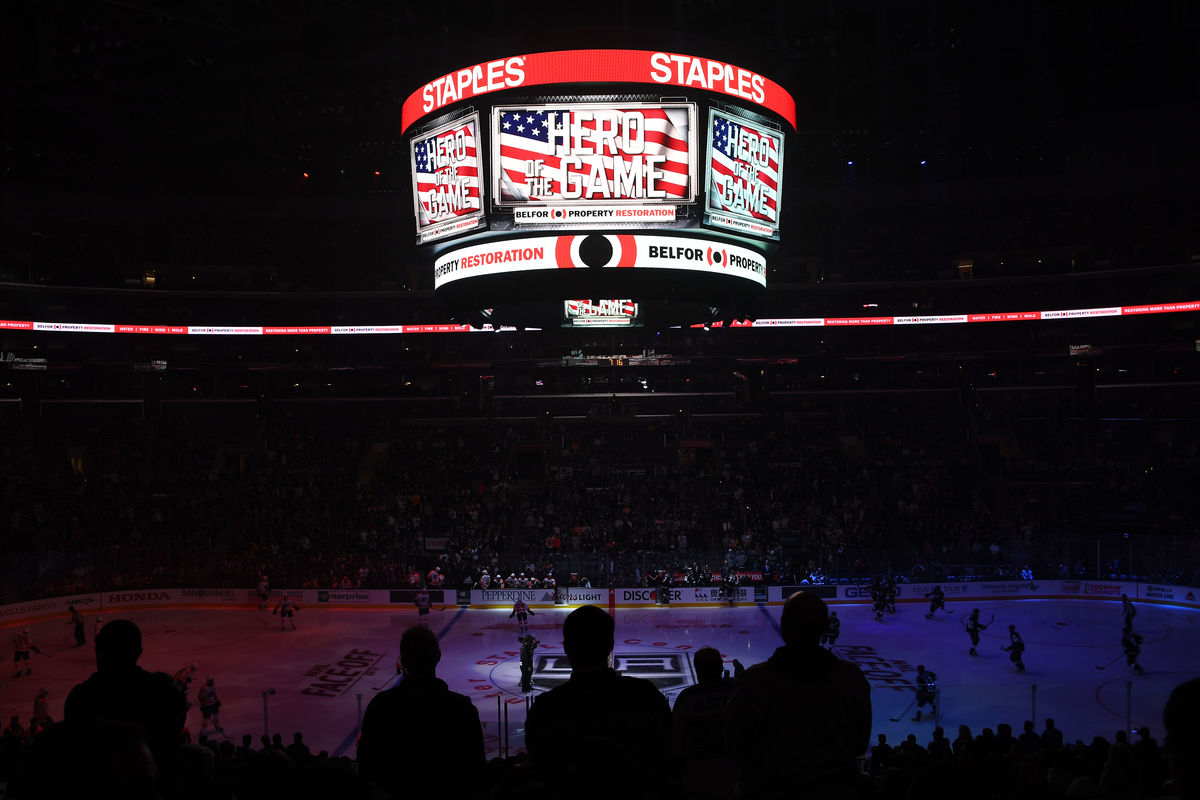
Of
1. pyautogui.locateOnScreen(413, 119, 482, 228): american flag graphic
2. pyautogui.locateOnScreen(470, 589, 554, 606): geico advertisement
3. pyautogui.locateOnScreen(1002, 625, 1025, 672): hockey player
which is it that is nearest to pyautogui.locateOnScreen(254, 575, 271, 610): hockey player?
pyautogui.locateOnScreen(470, 589, 554, 606): geico advertisement

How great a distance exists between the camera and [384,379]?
44.8 m

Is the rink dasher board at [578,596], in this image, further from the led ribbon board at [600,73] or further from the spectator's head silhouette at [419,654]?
the spectator's head silhouette at [419,654]

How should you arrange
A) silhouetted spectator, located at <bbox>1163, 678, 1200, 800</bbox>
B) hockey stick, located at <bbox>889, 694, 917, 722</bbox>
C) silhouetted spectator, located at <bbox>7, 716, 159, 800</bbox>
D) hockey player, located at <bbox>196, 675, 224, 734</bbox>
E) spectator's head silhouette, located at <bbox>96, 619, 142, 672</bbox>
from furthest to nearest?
1. hockey player, located at <bbox>196, 675, 224, 734</bbox>
2. hockey stick, located at <bbox>889, 694, 917, 722</bbox>
3. spectator's head silhouette, located at <bbox>96, 619, 142, 672</bbox>
4. silhouetted spectator, located at <bbox>7, 716, 159, 800</bbox>
5. silhouetted spectator, located at <bbox>1163, 678, 1200, 800</bbox>

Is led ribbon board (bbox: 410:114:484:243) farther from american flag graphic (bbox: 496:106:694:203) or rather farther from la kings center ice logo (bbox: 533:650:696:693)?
la kings center ice logo (bbox: 533:650:696:693)

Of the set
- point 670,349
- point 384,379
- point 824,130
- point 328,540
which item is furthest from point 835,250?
point 328,540

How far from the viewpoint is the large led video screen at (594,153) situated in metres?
10.8

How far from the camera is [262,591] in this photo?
29.8 m

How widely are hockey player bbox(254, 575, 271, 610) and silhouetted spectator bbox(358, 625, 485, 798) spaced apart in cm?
2902

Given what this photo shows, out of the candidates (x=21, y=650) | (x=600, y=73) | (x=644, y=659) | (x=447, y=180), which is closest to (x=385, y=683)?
(x=644, y=659)

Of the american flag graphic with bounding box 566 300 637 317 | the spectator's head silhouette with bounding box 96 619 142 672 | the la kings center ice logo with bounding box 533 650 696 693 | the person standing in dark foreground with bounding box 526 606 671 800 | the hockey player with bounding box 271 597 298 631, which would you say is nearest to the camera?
the person standing in dark foreground with bounding box 526 606 671 800

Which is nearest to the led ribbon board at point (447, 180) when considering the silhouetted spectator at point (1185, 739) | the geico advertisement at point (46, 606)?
the silhouetted spectator at point (1185, 739)

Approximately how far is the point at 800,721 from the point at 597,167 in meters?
8.67

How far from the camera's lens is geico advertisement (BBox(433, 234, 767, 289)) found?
1083cm

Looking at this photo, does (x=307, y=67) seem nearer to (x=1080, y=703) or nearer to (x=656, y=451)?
(x=656, y=451)
